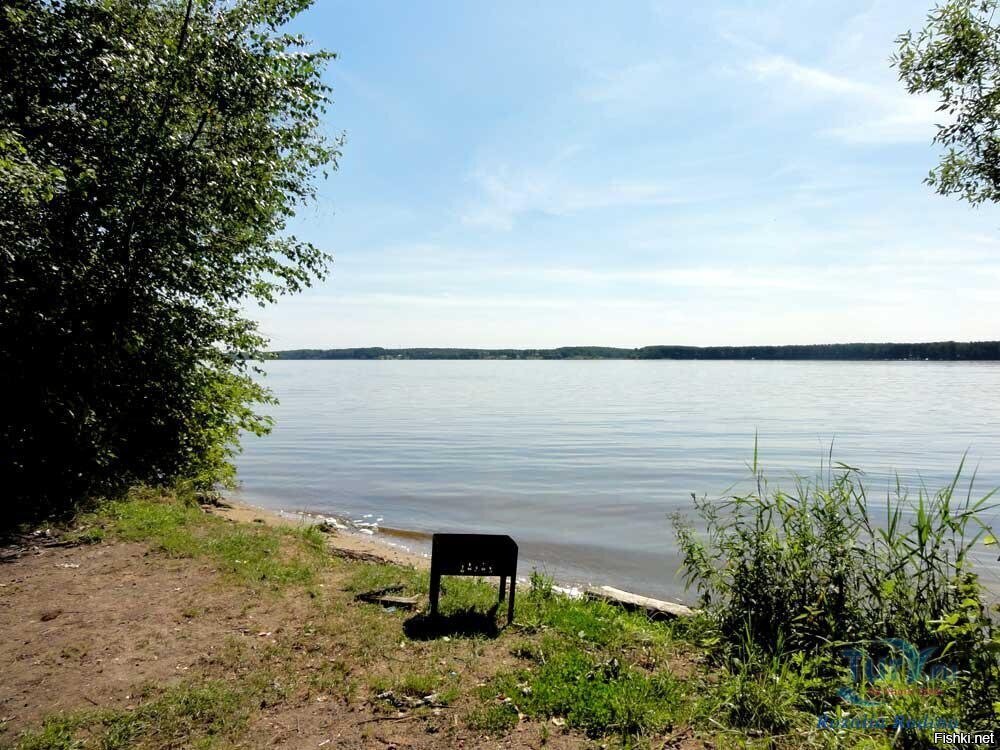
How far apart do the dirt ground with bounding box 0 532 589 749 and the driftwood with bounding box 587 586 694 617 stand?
2.26m

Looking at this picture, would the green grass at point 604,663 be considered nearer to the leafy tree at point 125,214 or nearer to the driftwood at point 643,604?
the driftwood at point 643,604

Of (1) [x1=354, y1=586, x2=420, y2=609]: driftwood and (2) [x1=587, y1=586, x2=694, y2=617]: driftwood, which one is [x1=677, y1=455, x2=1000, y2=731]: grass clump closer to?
(2) [x1=587, y1=586, x2=694, y2=617]: driftwood

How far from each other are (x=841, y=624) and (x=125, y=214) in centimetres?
1163

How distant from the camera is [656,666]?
221 inches

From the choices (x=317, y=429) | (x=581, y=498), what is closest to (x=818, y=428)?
(x=581, y=498)

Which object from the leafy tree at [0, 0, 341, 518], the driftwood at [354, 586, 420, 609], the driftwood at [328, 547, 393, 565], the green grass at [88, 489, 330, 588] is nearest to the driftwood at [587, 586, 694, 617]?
the driftwood at [354, 586, 420, 609]

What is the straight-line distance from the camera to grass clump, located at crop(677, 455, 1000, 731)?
459 cm

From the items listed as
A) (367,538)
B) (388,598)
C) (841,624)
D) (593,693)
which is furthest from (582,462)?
(593,693)

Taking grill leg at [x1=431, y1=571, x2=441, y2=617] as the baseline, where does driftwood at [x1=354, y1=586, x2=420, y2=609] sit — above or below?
below

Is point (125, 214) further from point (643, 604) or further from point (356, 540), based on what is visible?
point (643, 604)

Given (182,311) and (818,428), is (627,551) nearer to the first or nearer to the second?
(182,311)

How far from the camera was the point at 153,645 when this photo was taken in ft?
19.4

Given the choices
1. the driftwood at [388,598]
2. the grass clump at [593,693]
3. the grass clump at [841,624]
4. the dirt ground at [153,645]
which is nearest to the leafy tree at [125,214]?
the dirt ground at [153,645]

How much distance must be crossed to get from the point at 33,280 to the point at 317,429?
27514 millimetres
